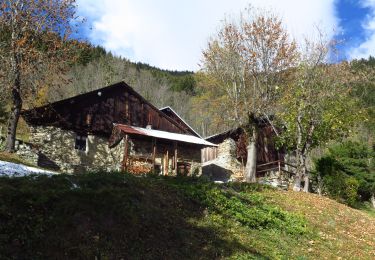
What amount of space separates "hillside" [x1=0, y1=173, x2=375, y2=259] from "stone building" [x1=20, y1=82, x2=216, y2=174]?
14.5 meters

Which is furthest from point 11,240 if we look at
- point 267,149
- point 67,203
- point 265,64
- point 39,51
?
point 267,149

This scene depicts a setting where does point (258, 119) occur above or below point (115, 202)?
above

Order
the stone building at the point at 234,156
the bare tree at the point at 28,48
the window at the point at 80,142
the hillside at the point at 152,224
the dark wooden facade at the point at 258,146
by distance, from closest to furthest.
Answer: the hillside at the point at 152,224, the bare tree at the point at 28,48, the window at the point at 80,142, the stone building at the point at 234,156, the dark wooden facade at the point at 258,146

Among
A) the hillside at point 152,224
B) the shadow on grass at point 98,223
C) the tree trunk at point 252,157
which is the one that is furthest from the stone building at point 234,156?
the shadow on grass at point 98,223

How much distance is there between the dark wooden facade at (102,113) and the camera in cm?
3241

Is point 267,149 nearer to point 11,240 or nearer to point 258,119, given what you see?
point 258,119

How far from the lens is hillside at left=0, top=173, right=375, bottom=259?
30.7 feet

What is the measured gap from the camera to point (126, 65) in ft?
248

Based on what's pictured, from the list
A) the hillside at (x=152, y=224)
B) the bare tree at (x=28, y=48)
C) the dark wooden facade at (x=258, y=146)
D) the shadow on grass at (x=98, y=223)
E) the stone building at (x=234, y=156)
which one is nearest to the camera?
the shadow on grass at (x=98, y=223)

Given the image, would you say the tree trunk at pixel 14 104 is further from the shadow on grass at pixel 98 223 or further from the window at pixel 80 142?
the shadow on grass at pixel 98 223

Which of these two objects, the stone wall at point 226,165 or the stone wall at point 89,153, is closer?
the stone wall at point 89,153

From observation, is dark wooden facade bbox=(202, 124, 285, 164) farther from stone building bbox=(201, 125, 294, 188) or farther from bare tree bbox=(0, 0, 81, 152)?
bare tree bbox=(0, 0, 81, 152)

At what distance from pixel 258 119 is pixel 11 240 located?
22370mm

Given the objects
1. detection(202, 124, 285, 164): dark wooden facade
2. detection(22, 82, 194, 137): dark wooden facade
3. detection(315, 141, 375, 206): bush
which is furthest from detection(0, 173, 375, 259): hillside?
detection(202, 124, 285, 164): dark wooden facade
